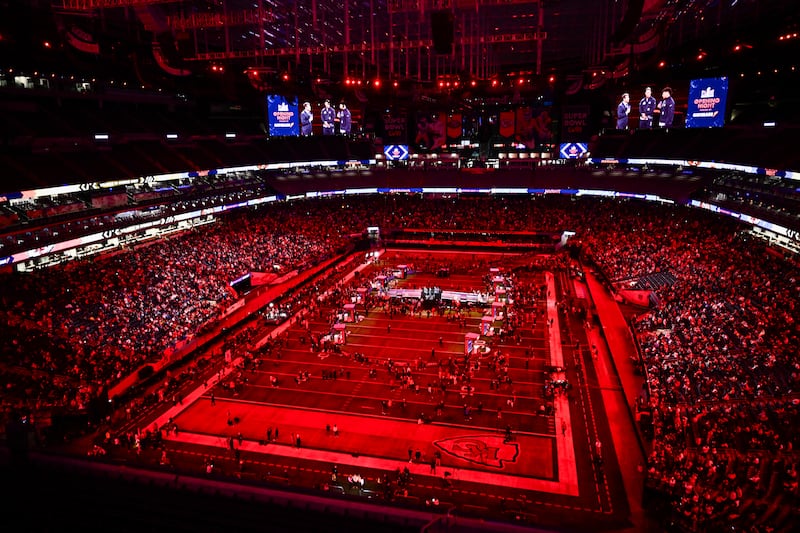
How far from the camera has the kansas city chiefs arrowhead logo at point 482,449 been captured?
19.6m

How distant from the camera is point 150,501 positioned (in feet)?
46.1

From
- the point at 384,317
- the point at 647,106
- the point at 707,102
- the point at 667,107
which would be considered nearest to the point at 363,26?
the point at 384,317

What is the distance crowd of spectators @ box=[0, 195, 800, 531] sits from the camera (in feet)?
55.1

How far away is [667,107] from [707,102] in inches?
215

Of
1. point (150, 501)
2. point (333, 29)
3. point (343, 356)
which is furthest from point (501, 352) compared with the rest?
point (333, 29)

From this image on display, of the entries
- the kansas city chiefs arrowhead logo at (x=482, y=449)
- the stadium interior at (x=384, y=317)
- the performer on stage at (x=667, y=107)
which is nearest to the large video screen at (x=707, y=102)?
the stadium interior at (x=384, y=317)

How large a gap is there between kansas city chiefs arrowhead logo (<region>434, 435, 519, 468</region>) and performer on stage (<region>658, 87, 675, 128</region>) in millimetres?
37952

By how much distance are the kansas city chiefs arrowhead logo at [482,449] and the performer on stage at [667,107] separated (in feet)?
125

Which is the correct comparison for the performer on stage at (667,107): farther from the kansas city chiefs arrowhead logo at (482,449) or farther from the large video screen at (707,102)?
the kansas city chiefs arrowhead logo at (482,449)

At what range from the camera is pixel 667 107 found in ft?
153

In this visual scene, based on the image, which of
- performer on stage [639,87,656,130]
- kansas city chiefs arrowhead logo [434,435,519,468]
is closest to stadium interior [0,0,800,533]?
kansas city chiefs arrowhead logo [434,435,519,468]

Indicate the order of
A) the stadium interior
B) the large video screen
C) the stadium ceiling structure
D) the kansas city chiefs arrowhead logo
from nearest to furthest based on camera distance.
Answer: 1. the stadium interior
2. the kansas city chiefs arrowhead logo
3. the stadium ceiling structure
4. the large video screen

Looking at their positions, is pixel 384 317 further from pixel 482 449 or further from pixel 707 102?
pixel 707 102

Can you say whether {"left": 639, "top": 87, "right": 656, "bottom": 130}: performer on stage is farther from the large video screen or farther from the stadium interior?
the large video screen
